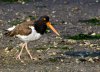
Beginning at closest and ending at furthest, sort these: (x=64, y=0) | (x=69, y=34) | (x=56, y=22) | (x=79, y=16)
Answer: (x=69, y=34), (x=56, y=22), (x=79, y=16), (x=64, y=0)

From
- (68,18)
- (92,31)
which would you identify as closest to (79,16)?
(68,18)

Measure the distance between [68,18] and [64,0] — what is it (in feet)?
19.5

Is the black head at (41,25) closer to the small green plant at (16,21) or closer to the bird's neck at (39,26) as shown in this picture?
the bird's neck at (39,26)

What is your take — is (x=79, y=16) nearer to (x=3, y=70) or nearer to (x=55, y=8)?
(x=55, y=8)

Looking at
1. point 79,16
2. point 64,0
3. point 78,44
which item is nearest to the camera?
point 78,44

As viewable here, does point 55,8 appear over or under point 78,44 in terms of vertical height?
under

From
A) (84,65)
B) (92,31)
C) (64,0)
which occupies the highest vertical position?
(84,65)

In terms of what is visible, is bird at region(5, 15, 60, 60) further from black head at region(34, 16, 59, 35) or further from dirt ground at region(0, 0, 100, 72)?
dirt ground at region(0, 0, 100, 72)

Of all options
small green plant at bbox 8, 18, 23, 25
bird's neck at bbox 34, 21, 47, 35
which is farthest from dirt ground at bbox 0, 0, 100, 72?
bird's neck at bbox 34, 21, 47, 35

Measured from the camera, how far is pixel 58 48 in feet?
46.5

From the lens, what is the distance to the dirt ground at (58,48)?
12.1 m

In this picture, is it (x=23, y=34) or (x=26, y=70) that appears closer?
(x=26, y=70)

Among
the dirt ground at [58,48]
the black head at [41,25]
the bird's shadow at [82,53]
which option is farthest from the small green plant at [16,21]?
the black head at [41,25]

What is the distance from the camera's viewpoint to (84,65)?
12.2 m
